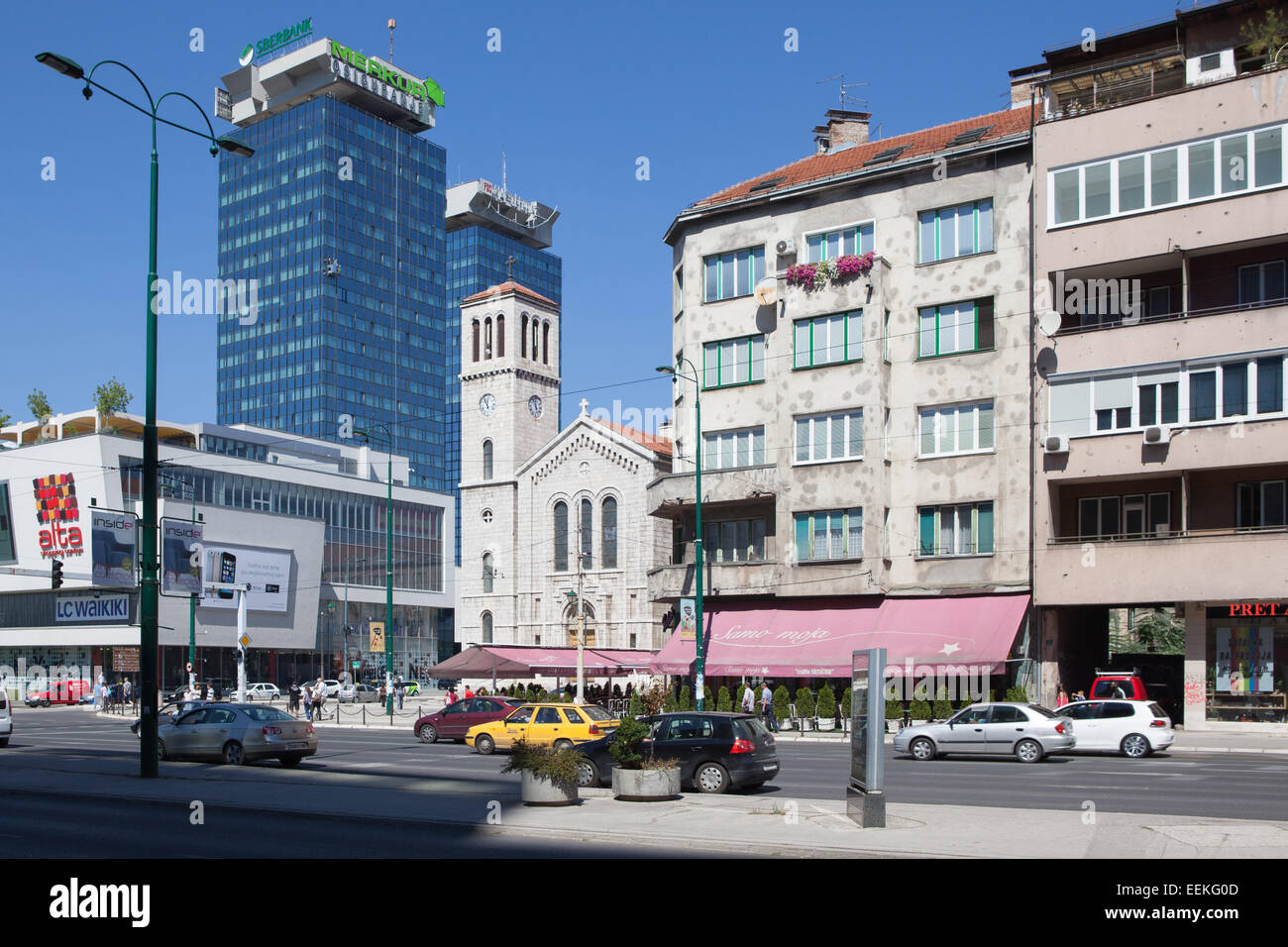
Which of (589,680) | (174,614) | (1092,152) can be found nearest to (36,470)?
(174,614)

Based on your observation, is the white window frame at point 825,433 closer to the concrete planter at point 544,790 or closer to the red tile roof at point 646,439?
the concrete planter at point 544,790

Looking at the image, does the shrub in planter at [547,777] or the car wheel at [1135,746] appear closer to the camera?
the shrub in planter at [547,777]

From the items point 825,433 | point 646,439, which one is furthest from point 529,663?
point 646,439

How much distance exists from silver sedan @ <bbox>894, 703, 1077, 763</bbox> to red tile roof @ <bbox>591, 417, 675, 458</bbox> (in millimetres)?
48879

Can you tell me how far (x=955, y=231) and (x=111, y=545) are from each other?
53.1 m

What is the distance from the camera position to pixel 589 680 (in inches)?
2803

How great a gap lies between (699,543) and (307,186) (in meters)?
123

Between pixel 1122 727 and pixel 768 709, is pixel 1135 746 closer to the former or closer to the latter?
pixel 1122 727

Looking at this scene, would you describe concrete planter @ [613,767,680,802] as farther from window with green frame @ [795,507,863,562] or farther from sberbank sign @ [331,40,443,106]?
sberbank sign @ [331,40,443,106]

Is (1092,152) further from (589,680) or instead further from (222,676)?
(222,676)

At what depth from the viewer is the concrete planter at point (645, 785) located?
17750 mm

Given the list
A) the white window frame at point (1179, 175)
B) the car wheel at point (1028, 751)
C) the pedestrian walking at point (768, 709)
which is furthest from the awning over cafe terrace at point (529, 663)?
the white window frame at point (1179, 175)

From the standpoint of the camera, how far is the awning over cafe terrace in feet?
158

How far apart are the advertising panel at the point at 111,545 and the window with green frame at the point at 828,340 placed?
4429 centimetres
